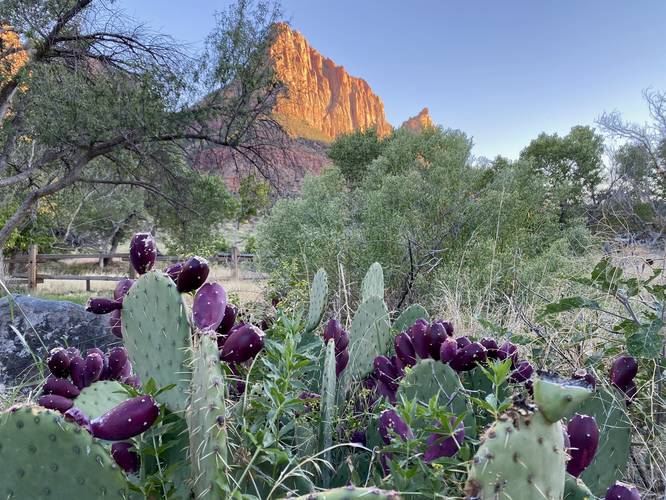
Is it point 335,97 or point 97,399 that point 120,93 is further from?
point 335,97

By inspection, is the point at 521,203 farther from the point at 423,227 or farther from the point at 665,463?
the point at 665,463

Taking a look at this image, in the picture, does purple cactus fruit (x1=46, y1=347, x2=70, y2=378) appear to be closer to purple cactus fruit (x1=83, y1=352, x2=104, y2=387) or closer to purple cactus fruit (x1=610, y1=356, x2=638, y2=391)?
purple cactus fruit (x1=83, y1=352, x2=104, y2=387)

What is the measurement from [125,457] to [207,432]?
355 millimetres

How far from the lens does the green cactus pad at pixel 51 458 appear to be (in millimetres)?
944

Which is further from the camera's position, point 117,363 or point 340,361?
point 340,361

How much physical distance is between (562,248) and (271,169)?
6.37 metres

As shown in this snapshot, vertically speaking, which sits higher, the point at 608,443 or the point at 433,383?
the point at 433,383

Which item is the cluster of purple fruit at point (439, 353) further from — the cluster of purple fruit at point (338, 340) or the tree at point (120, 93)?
the tree at point (120, 93)

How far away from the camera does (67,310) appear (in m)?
4.11

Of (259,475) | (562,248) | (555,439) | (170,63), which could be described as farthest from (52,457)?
(170,63)

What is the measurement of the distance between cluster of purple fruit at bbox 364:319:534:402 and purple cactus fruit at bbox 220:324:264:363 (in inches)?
19.7

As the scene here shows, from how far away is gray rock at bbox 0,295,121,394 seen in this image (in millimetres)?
3712

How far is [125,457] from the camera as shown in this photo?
1.13 metres

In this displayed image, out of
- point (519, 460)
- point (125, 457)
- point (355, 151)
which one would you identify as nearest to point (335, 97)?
point (355, 151)
